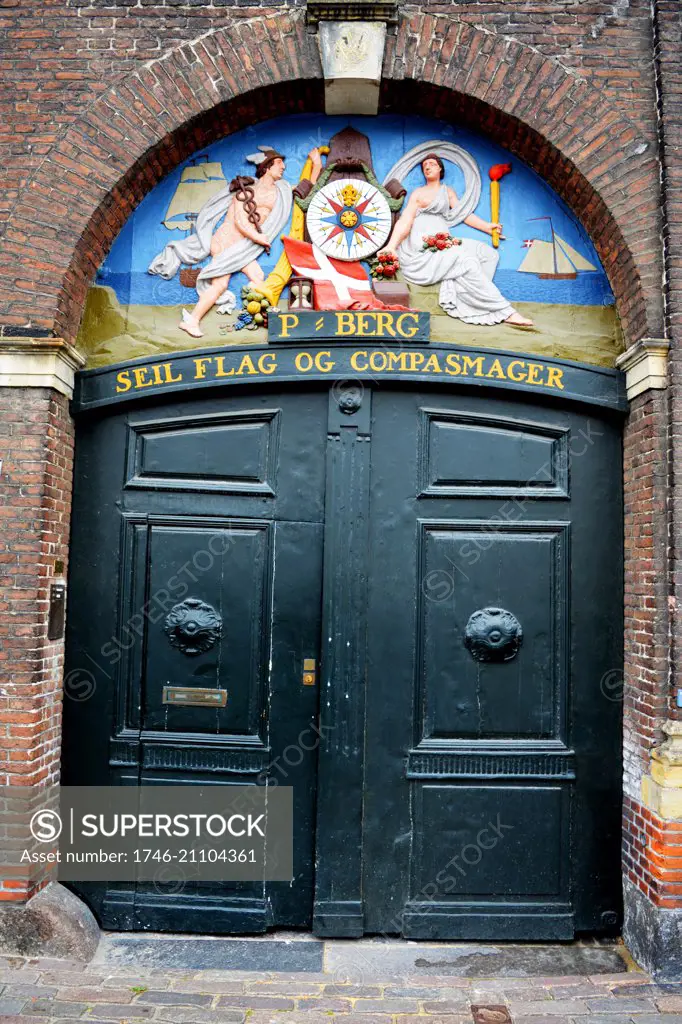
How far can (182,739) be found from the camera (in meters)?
4.76

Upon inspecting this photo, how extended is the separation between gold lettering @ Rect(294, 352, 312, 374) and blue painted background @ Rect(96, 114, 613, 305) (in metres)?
0.63

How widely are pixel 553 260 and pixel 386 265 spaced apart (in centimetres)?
106

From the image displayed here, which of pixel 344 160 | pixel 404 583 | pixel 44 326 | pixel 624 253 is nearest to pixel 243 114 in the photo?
pixel 344 160

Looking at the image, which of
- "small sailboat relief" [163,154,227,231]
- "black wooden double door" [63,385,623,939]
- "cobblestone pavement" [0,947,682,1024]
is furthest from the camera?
"small sailboat relief" [163,154,227,231]

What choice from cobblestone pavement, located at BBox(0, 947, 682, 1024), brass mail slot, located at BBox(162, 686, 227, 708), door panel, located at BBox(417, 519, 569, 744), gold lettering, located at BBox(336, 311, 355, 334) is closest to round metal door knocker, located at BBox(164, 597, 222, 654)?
Answer: brass mail slot, located at BBox(162, 686, 227, 708)

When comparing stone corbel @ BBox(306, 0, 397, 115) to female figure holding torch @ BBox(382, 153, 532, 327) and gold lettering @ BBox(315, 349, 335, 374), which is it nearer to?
female figure holding torch @ BBox(382, 153, 532, 327)

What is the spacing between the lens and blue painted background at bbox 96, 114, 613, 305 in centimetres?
492

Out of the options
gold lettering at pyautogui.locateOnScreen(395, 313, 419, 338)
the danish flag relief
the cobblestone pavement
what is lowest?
the cobblestone pavement

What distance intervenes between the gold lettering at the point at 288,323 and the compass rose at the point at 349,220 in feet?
1.65

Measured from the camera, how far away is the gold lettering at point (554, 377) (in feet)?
15.7

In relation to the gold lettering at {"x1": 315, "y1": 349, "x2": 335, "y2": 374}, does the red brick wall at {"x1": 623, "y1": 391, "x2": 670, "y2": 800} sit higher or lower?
lower

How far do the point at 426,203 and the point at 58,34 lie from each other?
2.45m

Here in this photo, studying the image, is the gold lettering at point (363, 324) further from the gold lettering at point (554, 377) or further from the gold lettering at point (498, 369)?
the gold lettering at point (554, 377)

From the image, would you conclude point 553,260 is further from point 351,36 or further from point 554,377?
point 351,36
